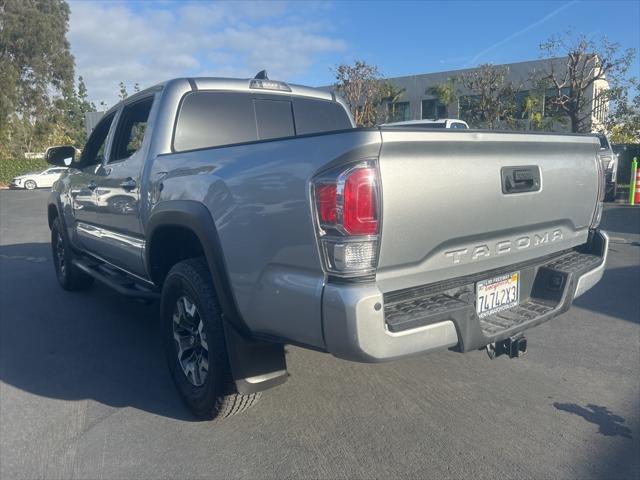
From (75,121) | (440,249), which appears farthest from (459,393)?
(75,121)

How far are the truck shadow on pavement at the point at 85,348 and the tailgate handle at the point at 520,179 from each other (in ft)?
7.41

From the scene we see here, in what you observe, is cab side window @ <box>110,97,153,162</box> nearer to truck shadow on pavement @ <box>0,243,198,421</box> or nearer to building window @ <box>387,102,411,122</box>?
truck shadow on pavement @ <box>0,243,198,421</box>

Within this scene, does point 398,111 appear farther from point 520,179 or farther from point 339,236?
point 339,236

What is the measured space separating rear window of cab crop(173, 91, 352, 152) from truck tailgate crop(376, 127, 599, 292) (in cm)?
153

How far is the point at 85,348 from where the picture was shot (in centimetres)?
454

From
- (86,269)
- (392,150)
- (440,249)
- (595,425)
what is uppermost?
(392,150)

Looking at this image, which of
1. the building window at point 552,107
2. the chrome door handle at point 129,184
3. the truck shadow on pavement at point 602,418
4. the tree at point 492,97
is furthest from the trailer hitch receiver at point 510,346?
the tree at point 492,97

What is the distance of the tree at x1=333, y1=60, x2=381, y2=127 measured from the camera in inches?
1111

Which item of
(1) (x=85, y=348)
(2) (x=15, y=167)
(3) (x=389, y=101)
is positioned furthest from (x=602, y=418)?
(2) (x=15, y=167)

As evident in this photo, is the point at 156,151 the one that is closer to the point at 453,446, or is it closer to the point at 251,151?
the point at 251,151

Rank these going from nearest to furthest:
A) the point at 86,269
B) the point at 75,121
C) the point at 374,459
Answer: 1. the point at 374,459
2. the point at 86,269
3. the point at 75,121

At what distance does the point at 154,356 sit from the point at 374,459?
2228 millimetres

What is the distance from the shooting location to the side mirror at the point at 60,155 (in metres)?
5.65

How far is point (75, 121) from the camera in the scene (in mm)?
68938
